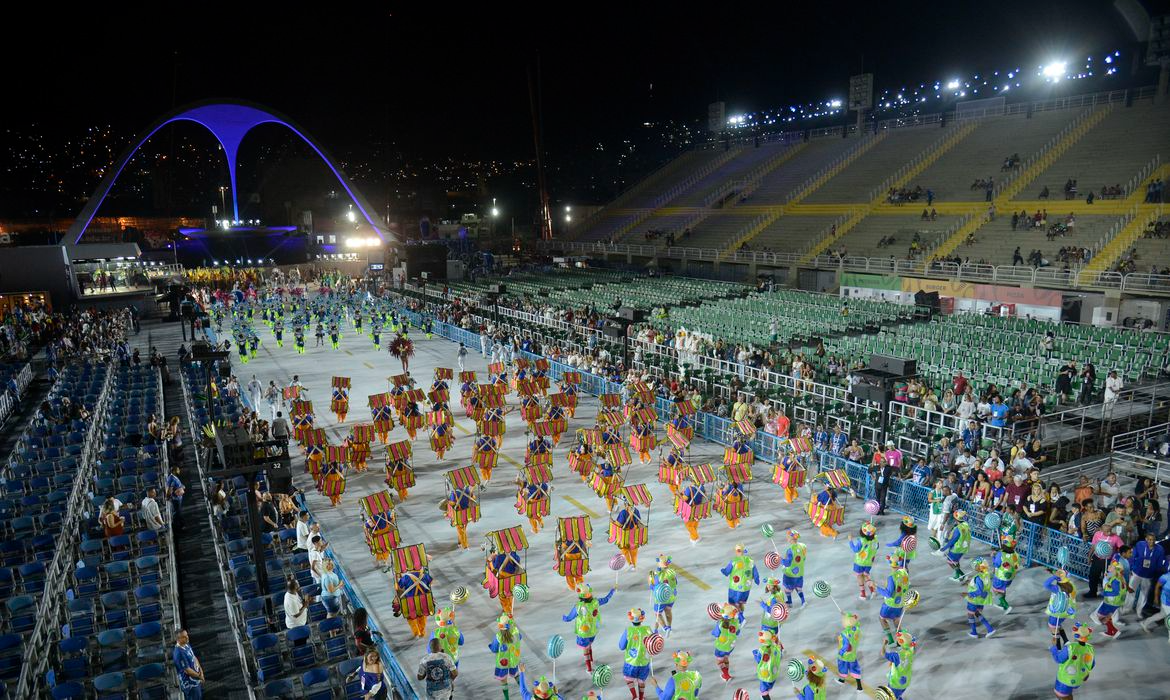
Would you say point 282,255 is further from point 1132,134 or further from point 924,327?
point 1132,134

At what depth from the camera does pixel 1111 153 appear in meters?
41.5

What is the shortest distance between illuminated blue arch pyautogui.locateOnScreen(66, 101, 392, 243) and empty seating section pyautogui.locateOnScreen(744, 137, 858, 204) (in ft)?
133

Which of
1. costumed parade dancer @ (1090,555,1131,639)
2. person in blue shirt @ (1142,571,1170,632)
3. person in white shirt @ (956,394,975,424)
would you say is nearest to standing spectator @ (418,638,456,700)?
costumed parade dancer @ (1090,555,1131,639)

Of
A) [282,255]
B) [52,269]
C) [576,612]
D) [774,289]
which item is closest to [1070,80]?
[774,289]

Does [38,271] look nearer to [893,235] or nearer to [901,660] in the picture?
[901,660]

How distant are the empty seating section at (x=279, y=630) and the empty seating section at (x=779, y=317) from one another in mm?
20437

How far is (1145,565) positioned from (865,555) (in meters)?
4.02

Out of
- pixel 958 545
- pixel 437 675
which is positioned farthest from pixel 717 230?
pixel 437 675

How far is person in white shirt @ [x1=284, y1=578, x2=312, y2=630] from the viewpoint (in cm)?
1007

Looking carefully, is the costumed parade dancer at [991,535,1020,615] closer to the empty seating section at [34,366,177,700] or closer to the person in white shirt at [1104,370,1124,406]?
the person in white shirt at [1104,370,1124,406]

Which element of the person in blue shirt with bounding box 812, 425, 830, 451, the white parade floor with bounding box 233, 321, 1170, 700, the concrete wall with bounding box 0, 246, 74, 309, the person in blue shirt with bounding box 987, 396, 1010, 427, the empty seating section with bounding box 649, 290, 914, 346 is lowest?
the white parade floor with bounding box 233, 321, 1170, 700

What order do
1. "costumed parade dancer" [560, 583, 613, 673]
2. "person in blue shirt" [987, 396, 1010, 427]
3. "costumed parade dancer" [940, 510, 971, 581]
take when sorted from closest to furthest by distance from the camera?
"costumed parade dancer" [560, 583, 613, 673] < "costumed parade dancer" [940, 510, 971, 581] < "person in blue shirt" [987, 396, 1010, 427]

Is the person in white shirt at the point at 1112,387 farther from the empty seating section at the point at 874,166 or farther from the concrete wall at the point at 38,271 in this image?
the concrete wall at the point at 38,271

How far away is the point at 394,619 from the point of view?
11734mm
